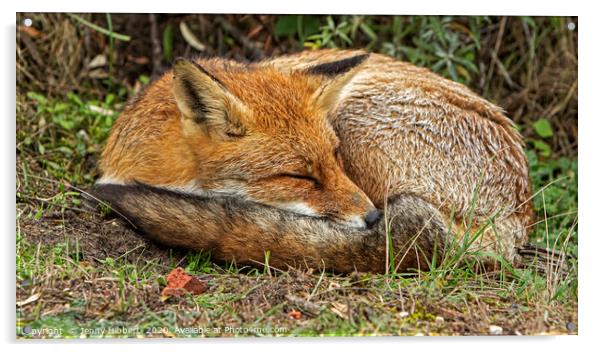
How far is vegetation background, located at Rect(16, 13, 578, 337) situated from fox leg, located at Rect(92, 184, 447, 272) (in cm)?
10

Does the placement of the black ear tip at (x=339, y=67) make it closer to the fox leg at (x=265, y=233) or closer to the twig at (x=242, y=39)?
the fox leg at (x=265, y=233)

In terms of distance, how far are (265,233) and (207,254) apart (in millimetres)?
323

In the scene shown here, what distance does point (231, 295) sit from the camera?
347 cm

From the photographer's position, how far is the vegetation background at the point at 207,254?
135 inches

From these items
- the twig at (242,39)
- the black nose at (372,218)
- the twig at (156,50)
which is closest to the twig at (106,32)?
the twig at (156,50)

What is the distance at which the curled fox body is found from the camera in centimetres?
352

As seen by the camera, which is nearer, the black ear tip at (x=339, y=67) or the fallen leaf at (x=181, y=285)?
the fallen leaf at (x=181, y=285)

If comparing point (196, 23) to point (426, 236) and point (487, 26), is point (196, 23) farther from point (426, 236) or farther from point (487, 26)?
point (426, 236)

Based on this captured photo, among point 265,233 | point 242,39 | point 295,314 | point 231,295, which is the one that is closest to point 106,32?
point 242,39

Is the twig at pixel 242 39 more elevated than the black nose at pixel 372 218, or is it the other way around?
the twig at pixel 242 39

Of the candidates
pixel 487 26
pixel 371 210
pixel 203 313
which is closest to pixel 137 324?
pixel 203 313

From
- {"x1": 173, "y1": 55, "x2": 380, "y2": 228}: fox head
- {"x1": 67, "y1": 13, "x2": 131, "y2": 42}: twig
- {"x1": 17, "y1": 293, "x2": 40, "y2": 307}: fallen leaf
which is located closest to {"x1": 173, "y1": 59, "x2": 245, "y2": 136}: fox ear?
{"x1": 173, "y1": 55, "x2": 380, "y2": 228}: fox head

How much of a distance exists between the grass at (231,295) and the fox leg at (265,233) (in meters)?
0.08

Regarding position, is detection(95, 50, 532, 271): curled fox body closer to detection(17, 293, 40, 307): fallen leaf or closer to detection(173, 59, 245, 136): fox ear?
detection(173, 59, 245, 136): fox ear
